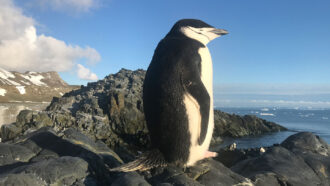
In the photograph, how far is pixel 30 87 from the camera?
297 ft

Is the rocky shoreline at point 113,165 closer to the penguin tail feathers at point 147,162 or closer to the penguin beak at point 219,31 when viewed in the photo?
the penguin tail feathers at point 147,162

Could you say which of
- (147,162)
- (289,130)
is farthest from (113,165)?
(289,130)

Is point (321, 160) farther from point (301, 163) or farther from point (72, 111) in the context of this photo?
point (72, 111)

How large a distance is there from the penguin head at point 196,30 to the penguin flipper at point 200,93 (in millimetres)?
605

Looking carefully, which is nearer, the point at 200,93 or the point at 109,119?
the point at 200,93

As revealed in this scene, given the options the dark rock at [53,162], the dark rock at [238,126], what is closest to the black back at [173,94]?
the dark rock at [53,162]

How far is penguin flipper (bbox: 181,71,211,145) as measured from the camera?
8.96ft

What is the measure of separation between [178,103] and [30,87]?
3966 inches

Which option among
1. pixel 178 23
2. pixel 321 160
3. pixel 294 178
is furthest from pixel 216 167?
pixel 321 160

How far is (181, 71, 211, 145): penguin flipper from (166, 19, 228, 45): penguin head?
61cm

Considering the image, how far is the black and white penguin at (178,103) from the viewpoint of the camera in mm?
2729

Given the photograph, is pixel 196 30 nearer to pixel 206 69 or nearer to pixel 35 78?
pixel 206 69

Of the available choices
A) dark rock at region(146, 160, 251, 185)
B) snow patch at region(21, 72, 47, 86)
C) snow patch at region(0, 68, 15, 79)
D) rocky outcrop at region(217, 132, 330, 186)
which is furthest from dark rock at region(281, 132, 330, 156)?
snow patch at region(21, 72, 47, 86)

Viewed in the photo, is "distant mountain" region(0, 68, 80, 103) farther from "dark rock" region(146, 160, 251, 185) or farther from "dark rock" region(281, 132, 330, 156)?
"dark rock" region(146, 160, 251, 185)
